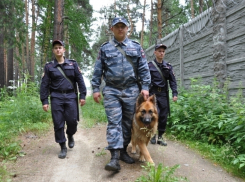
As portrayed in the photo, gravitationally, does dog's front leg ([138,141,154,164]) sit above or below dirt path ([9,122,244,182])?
above

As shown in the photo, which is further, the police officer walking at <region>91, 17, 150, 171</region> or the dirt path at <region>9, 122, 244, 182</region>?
the police officer walking at <region>91, 17, 150, 171</region>

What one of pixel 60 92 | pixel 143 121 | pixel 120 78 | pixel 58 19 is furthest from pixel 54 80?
pixel 58 19

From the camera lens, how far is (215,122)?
4.79 metres

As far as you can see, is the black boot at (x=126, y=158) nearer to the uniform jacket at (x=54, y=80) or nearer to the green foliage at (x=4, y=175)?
the uniform jacket at (x=54, y=80)

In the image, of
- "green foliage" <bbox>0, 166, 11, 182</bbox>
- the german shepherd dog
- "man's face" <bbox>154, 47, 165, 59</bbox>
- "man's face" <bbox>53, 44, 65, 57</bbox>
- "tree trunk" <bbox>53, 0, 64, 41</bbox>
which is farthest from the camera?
Result: "tree trunk" <bbox>53, 0, 64, 41</bbox>

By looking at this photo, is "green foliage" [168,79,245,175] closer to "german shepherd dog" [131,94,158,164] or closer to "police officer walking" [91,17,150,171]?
"german shepherd dog" [131,94,158,164]

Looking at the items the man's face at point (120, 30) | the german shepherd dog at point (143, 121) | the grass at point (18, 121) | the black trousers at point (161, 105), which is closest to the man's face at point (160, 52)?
the black trousers at point (161, 105)

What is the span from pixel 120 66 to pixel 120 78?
0.19 meters

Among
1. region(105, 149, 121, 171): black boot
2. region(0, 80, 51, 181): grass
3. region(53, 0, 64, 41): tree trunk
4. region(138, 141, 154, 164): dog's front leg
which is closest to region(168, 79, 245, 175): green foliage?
region(138, 141, 154, 164): dog's front leg

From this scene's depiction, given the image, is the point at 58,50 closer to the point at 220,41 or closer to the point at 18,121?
the point at 18,121

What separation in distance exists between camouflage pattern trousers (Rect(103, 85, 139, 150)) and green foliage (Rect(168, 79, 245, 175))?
1685 millimetres

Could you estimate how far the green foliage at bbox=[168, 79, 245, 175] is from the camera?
3863 millimetres

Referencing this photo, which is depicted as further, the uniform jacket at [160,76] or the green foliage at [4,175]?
the uniform jacket at [160,76]

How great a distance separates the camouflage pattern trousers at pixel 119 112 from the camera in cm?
334
